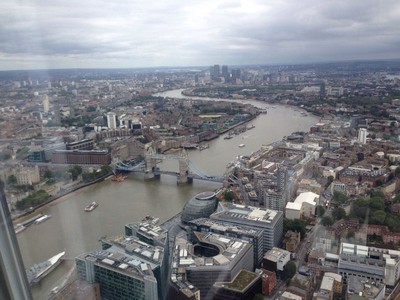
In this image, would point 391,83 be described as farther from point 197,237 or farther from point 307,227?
point 197,237

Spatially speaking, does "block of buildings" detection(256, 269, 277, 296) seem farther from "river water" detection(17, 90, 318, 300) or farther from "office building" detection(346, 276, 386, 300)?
"river water" detection(17, 90, 318, 300)

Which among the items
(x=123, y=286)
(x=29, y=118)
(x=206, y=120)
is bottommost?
(x=206, y=120)

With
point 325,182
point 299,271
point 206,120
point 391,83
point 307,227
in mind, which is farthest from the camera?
point 206,120

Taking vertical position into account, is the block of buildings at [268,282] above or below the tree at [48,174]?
below

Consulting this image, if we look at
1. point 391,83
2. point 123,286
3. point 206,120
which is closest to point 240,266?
point 123,286

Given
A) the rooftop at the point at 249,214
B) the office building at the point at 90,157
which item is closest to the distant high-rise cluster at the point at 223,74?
the office building at the point at 90,157

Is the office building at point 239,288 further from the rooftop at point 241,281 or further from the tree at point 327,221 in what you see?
the tree at point 327,221

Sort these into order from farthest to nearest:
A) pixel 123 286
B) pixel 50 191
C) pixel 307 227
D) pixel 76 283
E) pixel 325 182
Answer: pixel 325 182
pixel 307 227
pixel 50 191
pixel 123 286
pixel 76 283
